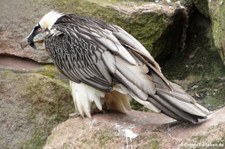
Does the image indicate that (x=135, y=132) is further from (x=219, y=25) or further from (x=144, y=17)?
(x=144, y=17)

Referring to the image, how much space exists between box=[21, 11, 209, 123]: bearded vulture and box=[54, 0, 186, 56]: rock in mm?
773

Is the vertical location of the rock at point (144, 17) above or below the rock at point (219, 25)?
below

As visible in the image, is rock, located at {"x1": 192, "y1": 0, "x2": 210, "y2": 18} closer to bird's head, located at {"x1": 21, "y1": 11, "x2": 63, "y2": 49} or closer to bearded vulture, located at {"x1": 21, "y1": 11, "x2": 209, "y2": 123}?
bearded vulture, located at {"x1": 21, "y1": 11, "x2": 209, "y2": 123}

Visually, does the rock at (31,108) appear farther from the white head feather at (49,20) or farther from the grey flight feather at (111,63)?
the grey flight feather at (111,63)

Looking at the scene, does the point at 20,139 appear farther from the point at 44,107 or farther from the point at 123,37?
the point at 123,37

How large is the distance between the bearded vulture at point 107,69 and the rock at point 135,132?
10 cm

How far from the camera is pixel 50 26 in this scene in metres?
6.97

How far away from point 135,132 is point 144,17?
177cm

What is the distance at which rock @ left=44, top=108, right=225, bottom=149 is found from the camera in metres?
5.79

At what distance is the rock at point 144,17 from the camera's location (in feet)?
25.0

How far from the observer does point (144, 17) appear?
7.60 meters

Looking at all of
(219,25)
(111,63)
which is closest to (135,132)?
(111,63)

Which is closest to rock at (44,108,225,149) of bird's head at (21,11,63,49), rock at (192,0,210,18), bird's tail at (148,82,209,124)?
bird's tail at (148,82,209,124)

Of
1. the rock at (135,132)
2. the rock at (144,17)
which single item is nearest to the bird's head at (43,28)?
the rock at (144,17)
